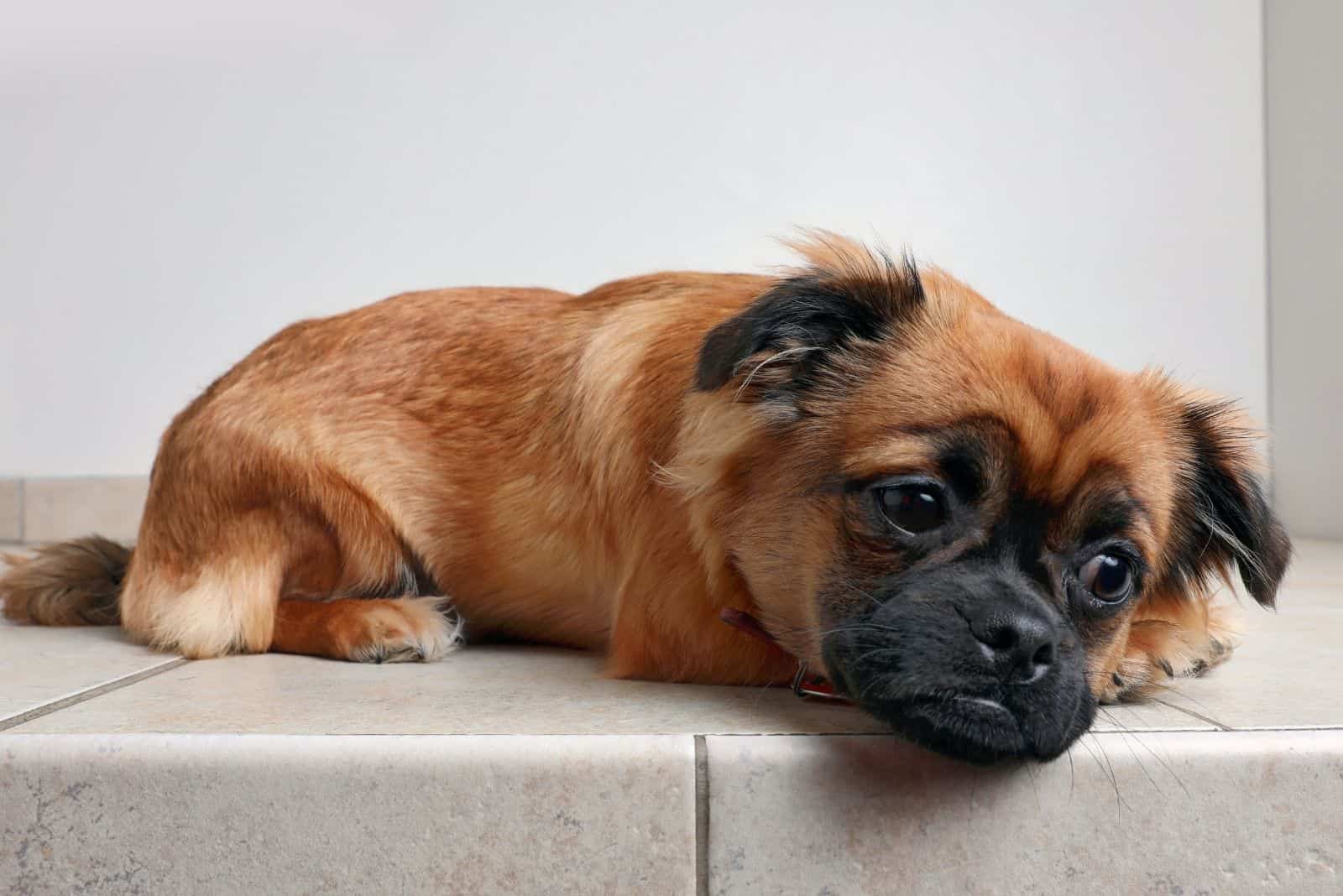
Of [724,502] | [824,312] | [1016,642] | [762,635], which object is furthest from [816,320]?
[1016,642]

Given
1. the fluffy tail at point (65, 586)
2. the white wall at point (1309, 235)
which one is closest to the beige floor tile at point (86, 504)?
the fluffy tail at point (65, 586)

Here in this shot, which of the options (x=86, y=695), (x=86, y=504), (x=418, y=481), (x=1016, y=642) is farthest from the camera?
(x=86, y=504)

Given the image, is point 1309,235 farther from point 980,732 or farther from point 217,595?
point 217,595

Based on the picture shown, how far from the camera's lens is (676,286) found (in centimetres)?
211

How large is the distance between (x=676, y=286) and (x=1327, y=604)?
1.66 m

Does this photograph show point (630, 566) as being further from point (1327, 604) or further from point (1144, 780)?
point (1327, 604)

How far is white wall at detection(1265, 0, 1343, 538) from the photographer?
4062 millimetres

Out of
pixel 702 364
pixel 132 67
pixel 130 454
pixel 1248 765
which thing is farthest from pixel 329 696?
pixel 132 67

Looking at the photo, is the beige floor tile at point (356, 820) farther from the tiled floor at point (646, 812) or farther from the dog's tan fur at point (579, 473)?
the dog's tan fur at point (579, 473)

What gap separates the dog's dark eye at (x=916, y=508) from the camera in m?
1.38

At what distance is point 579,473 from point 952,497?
0.76 metres

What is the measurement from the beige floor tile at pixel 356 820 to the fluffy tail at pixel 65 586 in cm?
123

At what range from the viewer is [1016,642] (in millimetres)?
1214

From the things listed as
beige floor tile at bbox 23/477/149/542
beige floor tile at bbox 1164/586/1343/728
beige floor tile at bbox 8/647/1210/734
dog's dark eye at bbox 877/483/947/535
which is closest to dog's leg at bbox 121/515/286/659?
beige floor tile at bbox 8/647/1210/734
